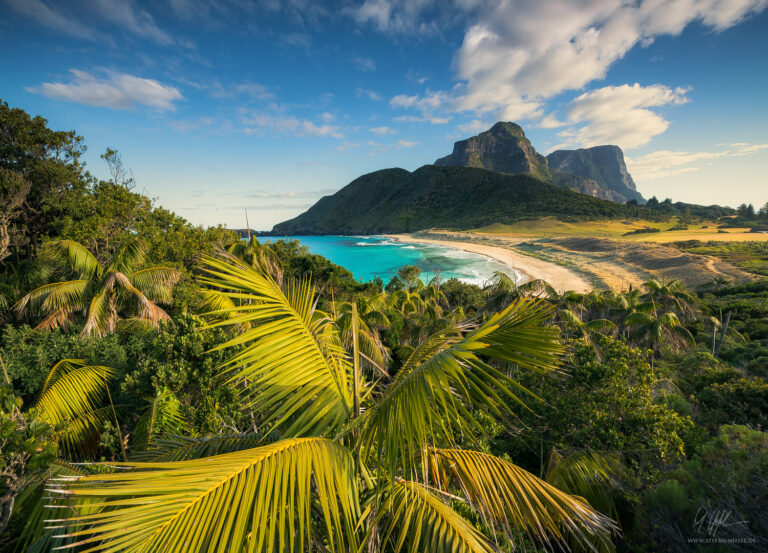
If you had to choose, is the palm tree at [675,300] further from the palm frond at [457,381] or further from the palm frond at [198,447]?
the palm frond at [198,447]

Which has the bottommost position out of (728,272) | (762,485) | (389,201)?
(728,272)

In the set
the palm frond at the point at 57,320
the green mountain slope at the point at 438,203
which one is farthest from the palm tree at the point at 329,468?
the green mountain slope at the point at 438,203

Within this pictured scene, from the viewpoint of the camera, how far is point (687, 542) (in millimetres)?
3777

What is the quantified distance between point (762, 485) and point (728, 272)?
4552 cm

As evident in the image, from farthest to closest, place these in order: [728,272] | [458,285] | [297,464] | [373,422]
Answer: [728,272] → [458,285] → [373,422] → [297,464]

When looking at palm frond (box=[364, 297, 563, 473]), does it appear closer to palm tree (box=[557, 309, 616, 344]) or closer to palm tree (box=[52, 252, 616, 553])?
palm tree (box=[52, 252, 616, 553])

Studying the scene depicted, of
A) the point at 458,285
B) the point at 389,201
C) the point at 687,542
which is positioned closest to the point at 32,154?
the point at 687,542

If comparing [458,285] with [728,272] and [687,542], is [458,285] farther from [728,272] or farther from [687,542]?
[728,272]

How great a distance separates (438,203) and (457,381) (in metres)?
137

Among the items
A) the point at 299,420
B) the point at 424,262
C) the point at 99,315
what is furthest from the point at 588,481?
the point at 424,262

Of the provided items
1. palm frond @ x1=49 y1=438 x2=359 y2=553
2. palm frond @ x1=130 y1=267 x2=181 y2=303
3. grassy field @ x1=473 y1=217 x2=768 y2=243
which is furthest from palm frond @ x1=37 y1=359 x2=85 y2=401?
grassy field @ x1=473 y1=217 x2=768 y2=243

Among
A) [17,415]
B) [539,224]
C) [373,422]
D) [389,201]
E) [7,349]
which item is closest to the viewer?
[373,422]
